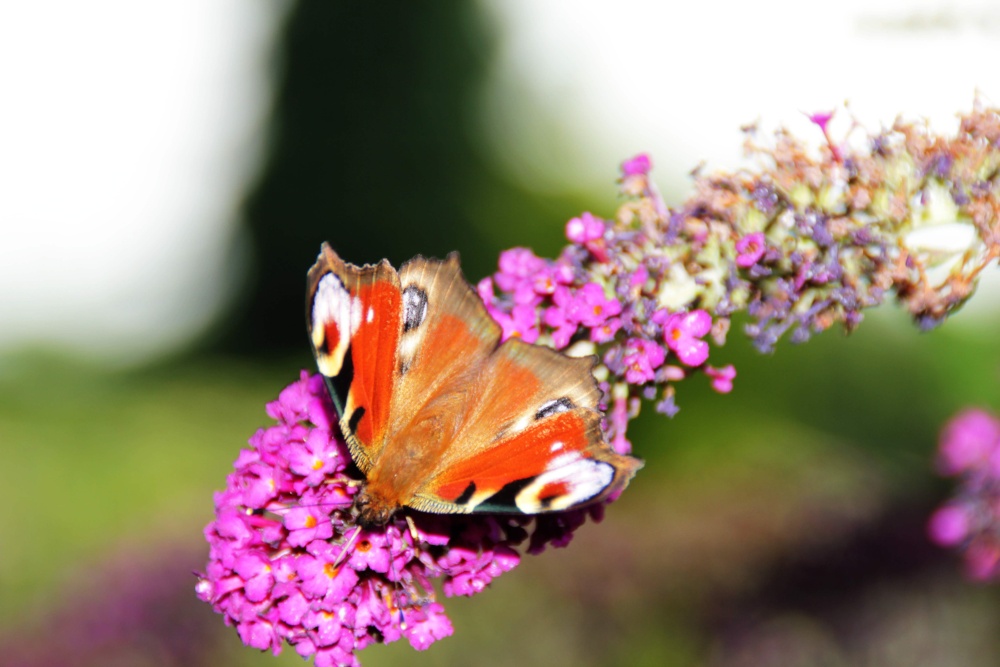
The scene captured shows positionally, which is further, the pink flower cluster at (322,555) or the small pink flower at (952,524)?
the small pink flower at (952,524)

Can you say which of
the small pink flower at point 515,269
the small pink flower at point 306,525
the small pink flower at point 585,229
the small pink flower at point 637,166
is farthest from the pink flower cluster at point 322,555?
the small pink flower at point 637,166

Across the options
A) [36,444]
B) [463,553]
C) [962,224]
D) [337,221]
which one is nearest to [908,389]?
[962,224]

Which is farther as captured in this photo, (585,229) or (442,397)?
(585,229)

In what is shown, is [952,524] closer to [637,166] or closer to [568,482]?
[637,166]

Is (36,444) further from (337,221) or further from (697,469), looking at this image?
(697,469)

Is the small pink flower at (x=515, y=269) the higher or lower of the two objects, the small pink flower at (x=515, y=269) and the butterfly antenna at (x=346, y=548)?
the higher

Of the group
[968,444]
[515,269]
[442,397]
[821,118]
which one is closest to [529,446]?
[442,397]

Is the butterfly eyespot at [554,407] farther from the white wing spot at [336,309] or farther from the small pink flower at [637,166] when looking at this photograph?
the small pink flower at [637,166]
